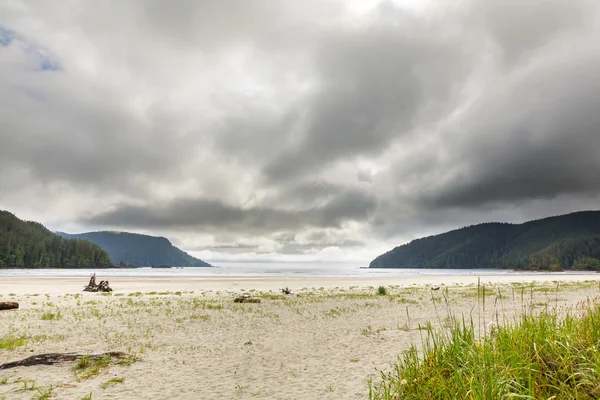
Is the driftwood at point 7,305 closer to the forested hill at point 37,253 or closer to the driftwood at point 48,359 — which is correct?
the driftwood at point 48,359

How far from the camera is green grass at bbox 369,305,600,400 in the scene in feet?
17.7

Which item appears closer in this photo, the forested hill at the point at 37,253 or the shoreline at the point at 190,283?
the shoreline at the point at 190,283

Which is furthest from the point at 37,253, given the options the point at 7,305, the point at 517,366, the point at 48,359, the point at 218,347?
the point at 517,366

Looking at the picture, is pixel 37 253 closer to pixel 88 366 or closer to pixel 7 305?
→ pixel 7 305

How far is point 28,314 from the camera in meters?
24.1

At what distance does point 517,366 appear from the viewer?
5.94 m

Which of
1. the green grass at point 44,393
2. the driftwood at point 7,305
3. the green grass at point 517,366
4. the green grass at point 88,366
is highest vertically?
the green grass at point 517,366

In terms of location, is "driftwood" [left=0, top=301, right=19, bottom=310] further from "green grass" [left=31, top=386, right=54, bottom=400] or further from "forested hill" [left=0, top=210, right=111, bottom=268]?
"forested hill" [left=0, top=210, right=111, bottom=268]

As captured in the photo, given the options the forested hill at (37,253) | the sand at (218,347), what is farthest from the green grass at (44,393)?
the forested hill at (37,253)

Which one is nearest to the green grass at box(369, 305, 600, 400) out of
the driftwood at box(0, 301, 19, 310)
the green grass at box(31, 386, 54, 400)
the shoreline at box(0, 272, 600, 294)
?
the green grass at box(31, 386, 54, 400)

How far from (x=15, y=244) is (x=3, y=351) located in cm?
23131

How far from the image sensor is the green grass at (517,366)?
17.7ft

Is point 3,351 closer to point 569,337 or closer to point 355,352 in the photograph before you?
point 355,352

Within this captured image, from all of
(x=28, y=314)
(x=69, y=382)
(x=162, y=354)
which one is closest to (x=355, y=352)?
(x=162, y=354)
